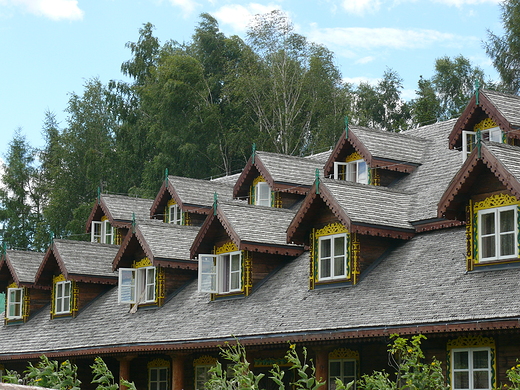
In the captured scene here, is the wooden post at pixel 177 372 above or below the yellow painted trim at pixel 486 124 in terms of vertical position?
below

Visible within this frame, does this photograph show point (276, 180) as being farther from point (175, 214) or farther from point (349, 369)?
point (349, 369)

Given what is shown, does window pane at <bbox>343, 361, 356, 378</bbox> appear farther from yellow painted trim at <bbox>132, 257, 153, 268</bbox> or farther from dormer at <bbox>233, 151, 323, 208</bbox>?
yellow painted trim at <bbox>132, 257, 153, 268</bbox>

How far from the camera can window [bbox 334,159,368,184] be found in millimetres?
28953

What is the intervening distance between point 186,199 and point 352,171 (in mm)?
8484

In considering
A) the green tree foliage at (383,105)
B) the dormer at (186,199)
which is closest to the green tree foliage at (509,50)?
the green tree foliage at (383,105)

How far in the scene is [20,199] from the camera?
6800cm

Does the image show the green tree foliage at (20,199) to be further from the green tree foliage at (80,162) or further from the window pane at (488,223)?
the window pane at (488,223)

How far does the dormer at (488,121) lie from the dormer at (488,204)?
3104 mm

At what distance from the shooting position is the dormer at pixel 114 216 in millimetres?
39062

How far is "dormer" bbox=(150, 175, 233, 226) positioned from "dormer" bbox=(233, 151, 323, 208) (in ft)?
7.76

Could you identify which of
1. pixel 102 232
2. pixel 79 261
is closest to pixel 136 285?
pixel 79 261

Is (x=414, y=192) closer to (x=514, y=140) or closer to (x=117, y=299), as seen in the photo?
(x=514, y=140)

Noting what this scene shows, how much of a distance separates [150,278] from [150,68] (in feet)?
102

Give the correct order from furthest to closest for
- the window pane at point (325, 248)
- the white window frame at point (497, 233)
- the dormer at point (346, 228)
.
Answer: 1. the window pane at point (325, 248)
2. the dormer at point (346, 228)
3. the white window frame at point (497, 233)
